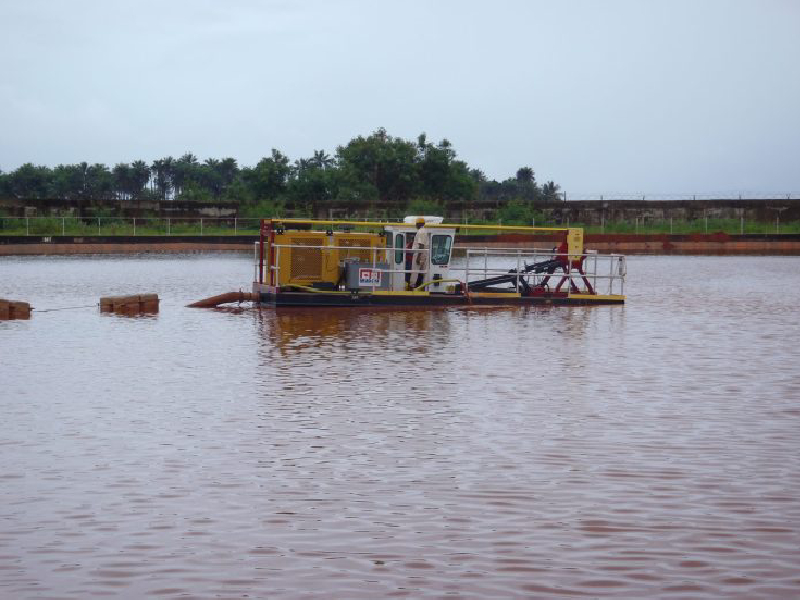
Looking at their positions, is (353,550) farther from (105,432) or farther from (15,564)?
(105,432)

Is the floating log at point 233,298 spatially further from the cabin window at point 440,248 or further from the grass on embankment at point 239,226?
the grass on embankment at point 239,226

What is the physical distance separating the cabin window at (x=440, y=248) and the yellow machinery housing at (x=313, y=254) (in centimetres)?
149

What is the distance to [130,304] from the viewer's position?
1181 inches

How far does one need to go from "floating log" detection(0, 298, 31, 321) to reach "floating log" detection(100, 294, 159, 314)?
230 cm

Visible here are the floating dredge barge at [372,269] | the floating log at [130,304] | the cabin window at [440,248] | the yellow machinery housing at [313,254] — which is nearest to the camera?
the floating log at [130,304]

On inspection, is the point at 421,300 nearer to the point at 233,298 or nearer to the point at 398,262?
the point at 398,262

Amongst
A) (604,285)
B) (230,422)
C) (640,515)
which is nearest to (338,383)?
(230,422)

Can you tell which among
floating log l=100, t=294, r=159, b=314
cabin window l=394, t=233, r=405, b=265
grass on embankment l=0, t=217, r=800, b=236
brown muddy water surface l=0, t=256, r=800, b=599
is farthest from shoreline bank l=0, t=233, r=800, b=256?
brown muddy water surface l=0, t=256, r=800, b=599

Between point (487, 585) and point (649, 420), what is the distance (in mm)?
6597

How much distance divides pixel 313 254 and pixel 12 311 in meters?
8.24

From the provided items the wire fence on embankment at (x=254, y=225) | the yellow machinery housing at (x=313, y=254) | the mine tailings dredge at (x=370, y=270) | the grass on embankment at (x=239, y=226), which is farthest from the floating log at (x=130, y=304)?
the grass on embankment at (x=239, y=226)

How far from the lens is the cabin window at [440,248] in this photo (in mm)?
32094

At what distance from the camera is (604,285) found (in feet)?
161

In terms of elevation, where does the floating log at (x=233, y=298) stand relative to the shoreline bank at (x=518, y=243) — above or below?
below
